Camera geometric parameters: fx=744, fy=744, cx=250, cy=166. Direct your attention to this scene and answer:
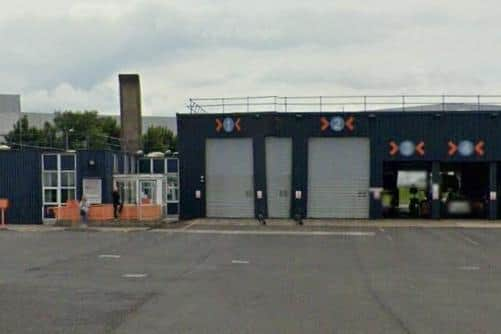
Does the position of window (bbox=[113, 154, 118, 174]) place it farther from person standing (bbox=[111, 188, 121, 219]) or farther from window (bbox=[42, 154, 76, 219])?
person standing (bbox=[111, 188, 121, 219])

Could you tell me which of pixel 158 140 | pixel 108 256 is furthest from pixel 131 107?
pixel 108 256

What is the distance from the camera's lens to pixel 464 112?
38.5m

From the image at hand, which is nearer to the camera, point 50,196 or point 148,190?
→ point 50,196

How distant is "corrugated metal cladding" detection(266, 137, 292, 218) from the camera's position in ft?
129

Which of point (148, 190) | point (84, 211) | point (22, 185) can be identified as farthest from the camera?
point (148, 190)

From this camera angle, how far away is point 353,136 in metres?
39.0

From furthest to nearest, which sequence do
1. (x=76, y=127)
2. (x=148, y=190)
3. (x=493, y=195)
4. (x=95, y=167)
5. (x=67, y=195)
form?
(x=76, y=127)
(x=493, y=195)
(x=148, y=190)
(x=67, y=195)
(x=95, y=167)

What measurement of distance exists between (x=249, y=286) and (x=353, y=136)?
2561 centimetres

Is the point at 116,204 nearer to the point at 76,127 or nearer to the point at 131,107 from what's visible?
the point at 131,107

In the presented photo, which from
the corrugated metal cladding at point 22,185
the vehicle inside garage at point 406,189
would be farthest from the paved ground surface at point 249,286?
the vehicle inside garage at point 406,189

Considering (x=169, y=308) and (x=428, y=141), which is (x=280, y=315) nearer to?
(x=169, y=308)

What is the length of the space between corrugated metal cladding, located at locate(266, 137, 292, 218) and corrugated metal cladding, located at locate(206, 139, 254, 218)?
0.96m

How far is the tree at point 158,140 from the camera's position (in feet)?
290

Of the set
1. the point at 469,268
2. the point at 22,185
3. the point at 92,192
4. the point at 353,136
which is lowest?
the point at 469,268
